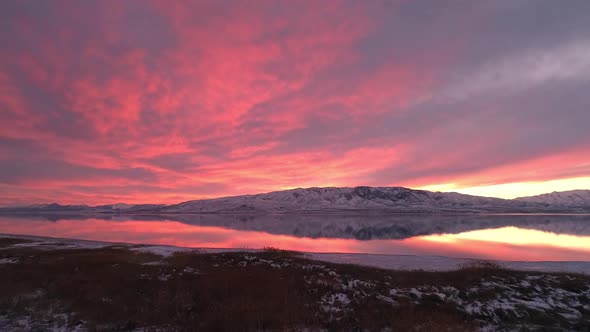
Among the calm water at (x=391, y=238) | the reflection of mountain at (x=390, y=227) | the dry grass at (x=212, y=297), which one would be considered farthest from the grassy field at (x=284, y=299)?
the reflection of mountain at (x=390, y=227)

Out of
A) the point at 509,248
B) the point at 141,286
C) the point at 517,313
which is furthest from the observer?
the point at 509,248

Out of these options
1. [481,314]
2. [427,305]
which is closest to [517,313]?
[481,314]

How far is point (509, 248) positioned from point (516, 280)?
3268cm

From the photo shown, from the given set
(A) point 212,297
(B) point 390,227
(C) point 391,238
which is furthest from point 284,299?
(B) point 390,227

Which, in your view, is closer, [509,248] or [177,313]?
[177,313]

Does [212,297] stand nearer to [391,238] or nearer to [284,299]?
[284,299]

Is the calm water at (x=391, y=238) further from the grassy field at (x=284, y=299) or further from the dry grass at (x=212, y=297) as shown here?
the dry grass at (x=212, y=297)

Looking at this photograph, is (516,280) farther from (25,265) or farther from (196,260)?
(25,265)

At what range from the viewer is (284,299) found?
16.0 meters

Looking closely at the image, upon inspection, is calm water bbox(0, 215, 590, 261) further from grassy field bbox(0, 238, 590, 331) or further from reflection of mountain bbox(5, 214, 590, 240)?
grassy field bbox(0, 238, 590, 331)

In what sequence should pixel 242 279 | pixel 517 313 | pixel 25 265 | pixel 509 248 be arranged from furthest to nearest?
pixel 509 248, pixel 25 265, pixel 242 279, pixel 517 313

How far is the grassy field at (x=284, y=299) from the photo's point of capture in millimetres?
13235

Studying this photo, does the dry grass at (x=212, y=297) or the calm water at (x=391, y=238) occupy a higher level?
the dry grass at (x=212, y=297)

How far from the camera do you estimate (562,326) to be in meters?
12.9
